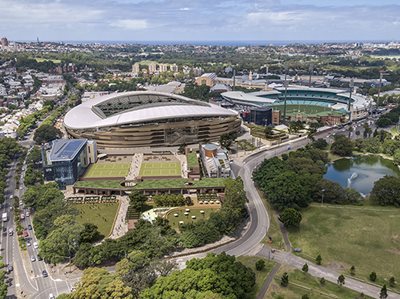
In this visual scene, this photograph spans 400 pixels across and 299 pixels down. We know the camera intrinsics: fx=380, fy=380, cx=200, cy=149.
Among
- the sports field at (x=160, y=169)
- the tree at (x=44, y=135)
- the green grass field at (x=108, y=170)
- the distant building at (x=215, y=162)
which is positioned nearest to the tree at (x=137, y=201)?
the sports field at (x=160, y=169)

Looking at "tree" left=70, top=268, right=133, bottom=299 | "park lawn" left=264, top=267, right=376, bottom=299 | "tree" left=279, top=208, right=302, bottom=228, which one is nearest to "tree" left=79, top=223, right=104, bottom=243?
"tree" left=70, top=268, right=133, bottom=299

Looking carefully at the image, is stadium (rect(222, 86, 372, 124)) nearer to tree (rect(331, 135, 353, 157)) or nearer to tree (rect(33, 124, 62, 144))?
tree (rect(331, 135, 353, 157))

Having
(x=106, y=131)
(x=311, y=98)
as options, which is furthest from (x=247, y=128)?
(x=311, y=98)

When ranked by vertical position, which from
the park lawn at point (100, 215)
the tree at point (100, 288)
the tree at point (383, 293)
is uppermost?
the tree at point (100, 288)

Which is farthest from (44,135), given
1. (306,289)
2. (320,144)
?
(306,289)

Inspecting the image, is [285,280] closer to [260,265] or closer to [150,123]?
[260,265]

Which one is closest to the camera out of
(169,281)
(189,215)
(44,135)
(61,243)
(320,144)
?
(169,281)

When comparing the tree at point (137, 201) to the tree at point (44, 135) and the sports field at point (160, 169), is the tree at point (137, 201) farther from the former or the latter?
the tree at point (44, 135)
